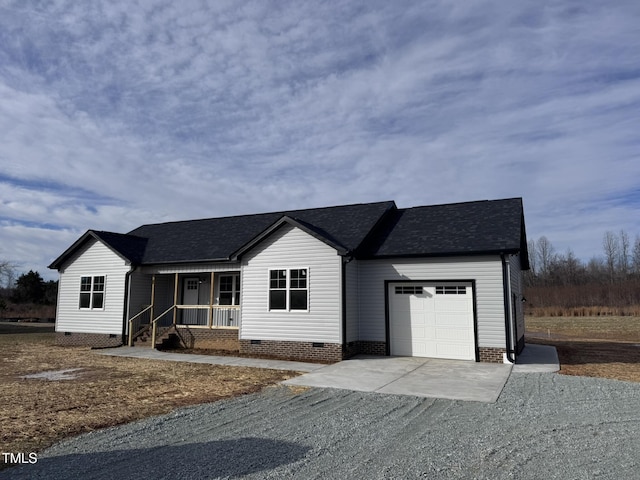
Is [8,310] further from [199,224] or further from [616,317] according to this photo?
[616,317]

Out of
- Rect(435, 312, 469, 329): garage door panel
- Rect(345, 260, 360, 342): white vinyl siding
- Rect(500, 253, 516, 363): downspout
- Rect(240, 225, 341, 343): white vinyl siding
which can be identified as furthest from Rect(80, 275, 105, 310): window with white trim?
Rect(500, 253, 516, 363): downspout

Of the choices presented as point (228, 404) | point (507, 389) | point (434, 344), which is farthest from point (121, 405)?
point (434, 344)

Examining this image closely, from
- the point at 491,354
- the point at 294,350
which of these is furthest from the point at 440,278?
the point at 294,350

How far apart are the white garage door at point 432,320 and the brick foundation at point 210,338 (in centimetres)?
592

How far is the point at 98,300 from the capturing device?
1912cm

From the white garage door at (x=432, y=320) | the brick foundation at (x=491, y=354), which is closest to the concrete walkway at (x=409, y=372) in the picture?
the brick foundation at (x=491, y=354)

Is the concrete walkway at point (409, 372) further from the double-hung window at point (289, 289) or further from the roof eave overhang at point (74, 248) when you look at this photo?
the roof eave overhang at point (74, 248)

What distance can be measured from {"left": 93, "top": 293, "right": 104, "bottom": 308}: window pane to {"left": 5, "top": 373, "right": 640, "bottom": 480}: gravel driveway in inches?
508

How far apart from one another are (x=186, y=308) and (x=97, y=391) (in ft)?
30.9

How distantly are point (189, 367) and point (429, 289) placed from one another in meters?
7.60

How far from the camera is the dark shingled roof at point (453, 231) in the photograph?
13.5 m

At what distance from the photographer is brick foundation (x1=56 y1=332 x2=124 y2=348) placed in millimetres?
18297

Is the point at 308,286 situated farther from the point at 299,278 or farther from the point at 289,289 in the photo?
the point at 289,289

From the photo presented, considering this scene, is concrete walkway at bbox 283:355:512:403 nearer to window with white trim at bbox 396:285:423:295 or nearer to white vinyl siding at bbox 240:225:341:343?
white vinyl siding at bbox 240:225:341:343
